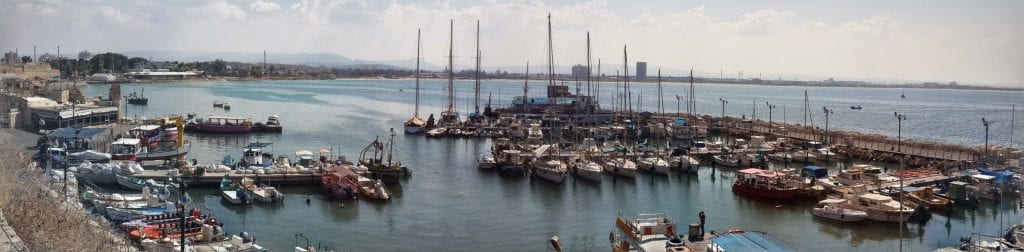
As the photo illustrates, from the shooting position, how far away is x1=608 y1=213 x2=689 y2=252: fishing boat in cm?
976

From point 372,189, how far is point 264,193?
82.3 inches

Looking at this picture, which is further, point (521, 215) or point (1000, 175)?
point (1000, 175)

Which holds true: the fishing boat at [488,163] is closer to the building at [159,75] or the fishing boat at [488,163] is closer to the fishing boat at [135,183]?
the fishing boat at [135,183]

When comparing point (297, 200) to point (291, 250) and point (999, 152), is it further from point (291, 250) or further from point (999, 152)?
point (999, 152)

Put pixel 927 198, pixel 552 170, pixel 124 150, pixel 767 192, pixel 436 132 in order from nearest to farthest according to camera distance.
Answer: pixel 927 198 → pixel 767 192 → pixel 552 170 → pixel 124 150 → pixel 436 132

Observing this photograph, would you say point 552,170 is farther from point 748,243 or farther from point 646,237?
point 748,243

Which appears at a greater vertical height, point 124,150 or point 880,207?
point 124,150

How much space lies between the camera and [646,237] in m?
10.3

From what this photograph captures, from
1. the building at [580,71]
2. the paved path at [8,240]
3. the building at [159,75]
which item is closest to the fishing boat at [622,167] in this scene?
the building at [580,71]

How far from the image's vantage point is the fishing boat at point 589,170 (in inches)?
696

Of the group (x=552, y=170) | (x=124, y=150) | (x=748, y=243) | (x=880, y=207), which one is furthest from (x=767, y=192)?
(x=124, y=150)

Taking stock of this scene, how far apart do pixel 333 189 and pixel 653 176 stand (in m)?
7.73

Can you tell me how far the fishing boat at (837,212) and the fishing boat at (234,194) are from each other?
34.6 ft

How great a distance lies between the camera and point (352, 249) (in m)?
11.5
